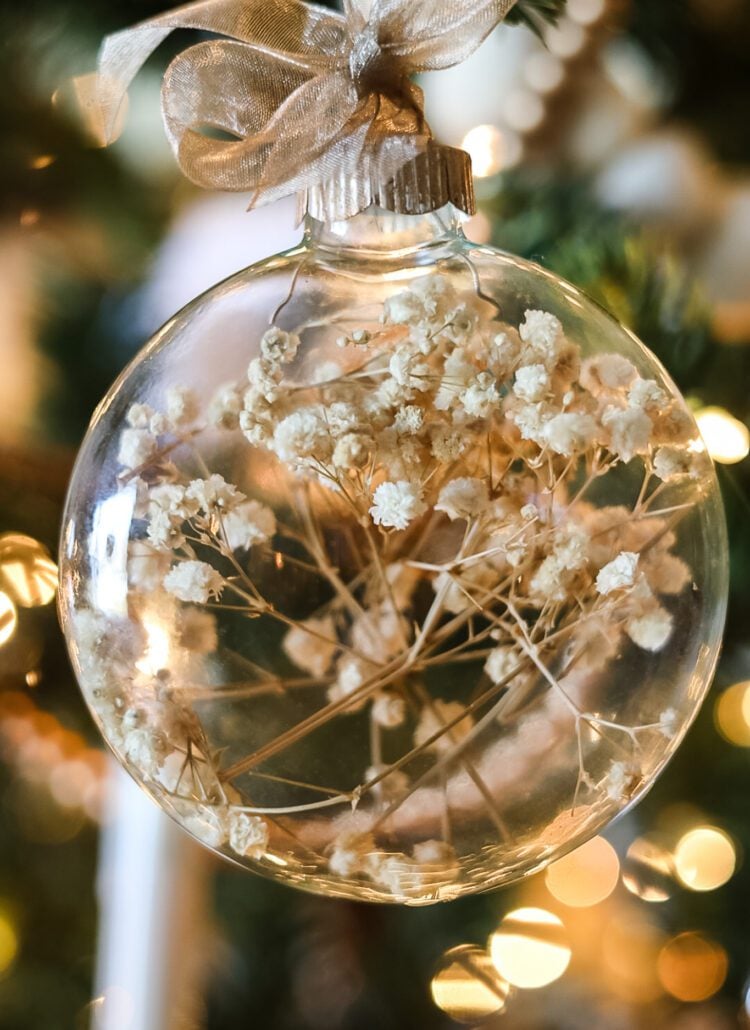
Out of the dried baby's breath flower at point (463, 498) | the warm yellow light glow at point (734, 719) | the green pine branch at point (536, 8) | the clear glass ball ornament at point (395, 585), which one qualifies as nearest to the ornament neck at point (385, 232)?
the clear glass ball ornament at point (395, 585)

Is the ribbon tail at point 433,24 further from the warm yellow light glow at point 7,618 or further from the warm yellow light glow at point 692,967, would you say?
the warm yellow light glow at point 692,967

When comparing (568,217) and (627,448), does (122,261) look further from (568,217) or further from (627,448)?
(627,448)

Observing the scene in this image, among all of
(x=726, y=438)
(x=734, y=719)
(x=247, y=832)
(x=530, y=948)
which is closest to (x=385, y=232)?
(x=247, y=832)

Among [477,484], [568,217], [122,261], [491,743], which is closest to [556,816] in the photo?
[491,743]

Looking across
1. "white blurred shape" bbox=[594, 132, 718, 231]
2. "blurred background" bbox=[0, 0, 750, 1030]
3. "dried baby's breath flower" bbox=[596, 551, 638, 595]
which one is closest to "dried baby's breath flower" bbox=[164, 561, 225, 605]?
"dried baby's breath flower" bbox=[596, 551, 638, 595]

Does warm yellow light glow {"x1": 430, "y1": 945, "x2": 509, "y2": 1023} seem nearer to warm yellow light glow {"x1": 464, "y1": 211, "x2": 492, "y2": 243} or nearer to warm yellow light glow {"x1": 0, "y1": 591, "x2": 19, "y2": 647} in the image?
warm yellow light glow {"x1": 0, "y1": 591, "x2": 19, "y2": 647}

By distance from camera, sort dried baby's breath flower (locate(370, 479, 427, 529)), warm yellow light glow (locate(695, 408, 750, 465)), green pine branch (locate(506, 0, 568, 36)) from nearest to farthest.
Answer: dried baby's breath flower (locate(370, 479, 427, 529)), green pine branch (locate(506, 0, 568, 36)), warm yellow light glow (locate(695, 408, 750, 465))

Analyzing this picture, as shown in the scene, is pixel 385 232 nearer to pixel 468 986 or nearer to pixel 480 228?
pixel 480 228
